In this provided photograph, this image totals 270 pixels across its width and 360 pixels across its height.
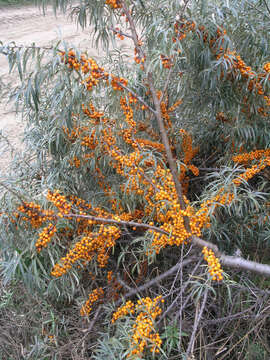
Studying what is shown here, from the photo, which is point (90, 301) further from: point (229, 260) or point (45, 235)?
point (229, 260)

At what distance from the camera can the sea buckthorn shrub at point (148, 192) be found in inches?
56.7

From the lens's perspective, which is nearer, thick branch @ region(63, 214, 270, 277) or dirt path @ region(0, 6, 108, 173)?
thick branch @ region(63, 214, 270, 277)

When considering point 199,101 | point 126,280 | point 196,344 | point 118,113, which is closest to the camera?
point 196,344

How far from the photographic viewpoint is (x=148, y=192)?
1642 mm

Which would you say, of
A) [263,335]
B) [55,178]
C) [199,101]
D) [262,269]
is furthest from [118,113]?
[263,335]

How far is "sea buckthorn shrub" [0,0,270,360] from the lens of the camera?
1440 mm

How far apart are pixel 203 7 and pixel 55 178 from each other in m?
1.22

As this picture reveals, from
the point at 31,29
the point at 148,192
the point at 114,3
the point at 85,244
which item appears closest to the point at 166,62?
the point at 114,3

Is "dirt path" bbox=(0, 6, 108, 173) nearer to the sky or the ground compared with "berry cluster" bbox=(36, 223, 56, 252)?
nearer to the sky

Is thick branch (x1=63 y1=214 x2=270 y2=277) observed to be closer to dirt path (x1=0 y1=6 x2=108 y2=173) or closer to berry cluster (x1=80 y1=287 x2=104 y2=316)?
berry cluster (x1=80 y1=287 x2=104 y2=316)

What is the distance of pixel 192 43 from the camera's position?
1.89 meters

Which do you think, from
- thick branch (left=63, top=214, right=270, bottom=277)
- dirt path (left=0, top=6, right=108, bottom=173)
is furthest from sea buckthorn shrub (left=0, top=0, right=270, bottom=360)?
dirt path (left=0, top=6, right=108, bottom=173)

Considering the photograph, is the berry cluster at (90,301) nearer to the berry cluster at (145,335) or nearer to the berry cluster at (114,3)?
the berry cluster at (145,335)

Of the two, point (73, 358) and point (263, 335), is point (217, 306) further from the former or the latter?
point (73, 358)
